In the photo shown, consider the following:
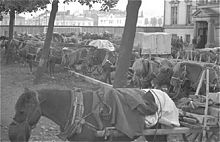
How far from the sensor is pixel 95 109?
5.69 m

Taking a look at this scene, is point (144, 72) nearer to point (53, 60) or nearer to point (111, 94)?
point (53, 60)

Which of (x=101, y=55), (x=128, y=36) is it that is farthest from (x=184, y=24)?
(x=128, y=36)

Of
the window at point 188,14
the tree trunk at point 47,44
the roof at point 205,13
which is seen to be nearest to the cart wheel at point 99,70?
the tree trunk at point 47,44

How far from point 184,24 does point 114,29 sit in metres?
9.87

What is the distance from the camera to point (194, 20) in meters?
50.0

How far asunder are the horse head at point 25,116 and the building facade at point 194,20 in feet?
115

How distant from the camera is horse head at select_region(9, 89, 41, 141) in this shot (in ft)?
17.3

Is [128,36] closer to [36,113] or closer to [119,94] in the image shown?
[119,94]

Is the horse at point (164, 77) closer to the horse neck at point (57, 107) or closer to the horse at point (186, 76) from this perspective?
the horse at point (186, 76)

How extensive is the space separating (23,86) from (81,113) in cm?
1011

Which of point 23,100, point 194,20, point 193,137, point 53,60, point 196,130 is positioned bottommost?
point 193,137

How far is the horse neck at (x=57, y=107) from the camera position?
18.1 feet

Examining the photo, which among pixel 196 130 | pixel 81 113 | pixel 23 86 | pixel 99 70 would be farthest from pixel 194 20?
pixel 81 113

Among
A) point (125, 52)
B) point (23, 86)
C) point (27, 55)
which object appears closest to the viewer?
point (125, 52)
